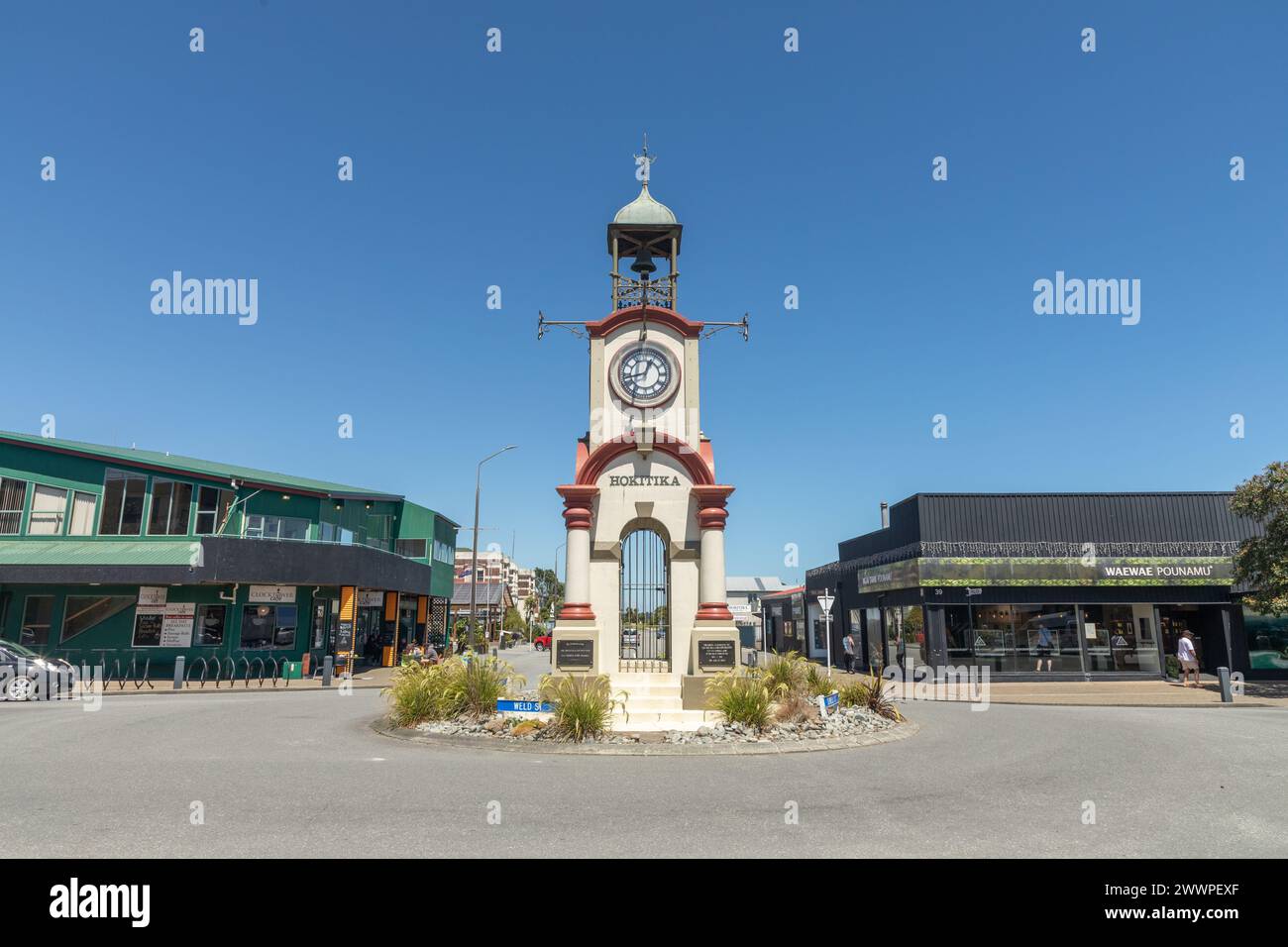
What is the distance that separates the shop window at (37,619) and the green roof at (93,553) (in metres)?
2.24

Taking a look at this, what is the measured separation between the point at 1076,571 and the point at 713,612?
18637mm

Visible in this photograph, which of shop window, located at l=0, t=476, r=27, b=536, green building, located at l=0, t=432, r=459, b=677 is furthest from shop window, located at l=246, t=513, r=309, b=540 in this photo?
shop window, located at l=0, t=476, r=27, b=536

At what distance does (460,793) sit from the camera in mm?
8719

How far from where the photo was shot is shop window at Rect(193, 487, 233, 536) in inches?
1101

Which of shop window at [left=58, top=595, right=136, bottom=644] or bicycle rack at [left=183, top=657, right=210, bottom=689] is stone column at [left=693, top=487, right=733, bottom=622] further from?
shop window at [left=58, top=595, right=136, bottom=644]

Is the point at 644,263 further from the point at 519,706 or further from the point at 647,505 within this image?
the point at 519,706

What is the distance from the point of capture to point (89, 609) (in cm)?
2764

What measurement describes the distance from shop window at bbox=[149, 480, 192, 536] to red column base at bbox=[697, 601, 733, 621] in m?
21.8

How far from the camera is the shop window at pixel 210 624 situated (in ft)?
90.8

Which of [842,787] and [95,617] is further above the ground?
[95,617]
